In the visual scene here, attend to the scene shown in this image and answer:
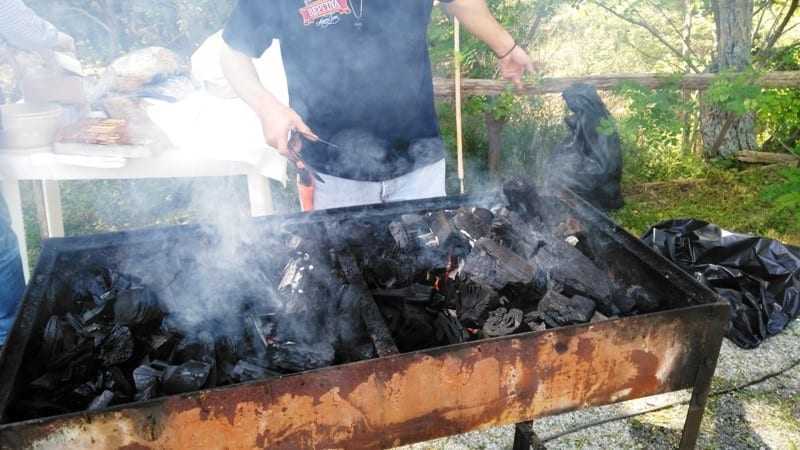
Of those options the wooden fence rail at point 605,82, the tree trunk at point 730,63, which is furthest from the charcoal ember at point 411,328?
the tree trunk at point 730,63

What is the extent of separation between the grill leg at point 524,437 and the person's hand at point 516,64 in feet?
5.66

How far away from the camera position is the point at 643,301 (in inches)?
86.4

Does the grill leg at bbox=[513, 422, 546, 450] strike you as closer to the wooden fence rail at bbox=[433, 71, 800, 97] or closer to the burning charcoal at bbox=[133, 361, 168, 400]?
the burning charcoal at bbox=[133, 361, 168, 400]

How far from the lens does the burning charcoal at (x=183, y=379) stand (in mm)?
1773

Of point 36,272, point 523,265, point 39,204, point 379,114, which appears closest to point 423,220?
point 523,265

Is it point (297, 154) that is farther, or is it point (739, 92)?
point (739, 92)

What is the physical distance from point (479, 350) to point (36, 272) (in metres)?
1.65

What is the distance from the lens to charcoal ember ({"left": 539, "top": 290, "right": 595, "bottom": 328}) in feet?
6.85

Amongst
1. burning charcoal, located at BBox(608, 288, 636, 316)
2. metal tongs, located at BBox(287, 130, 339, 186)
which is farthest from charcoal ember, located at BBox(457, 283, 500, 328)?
metal tongs, located at BBox(287, 130, 339, 186)

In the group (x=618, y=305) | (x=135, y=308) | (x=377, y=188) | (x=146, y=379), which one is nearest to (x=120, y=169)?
(x=377, y=188)

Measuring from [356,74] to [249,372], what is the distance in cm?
189

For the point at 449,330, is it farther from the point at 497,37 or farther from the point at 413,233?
the point at 497,37

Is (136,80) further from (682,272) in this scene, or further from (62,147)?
(682,272)

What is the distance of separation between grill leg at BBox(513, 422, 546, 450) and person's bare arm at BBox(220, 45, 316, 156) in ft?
5.27
